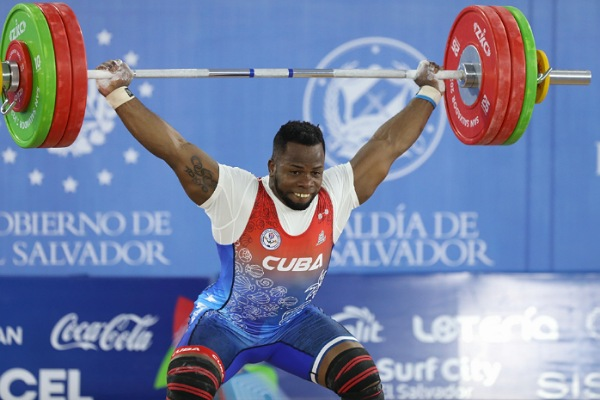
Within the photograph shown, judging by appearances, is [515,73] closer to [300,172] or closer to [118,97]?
[300,172]

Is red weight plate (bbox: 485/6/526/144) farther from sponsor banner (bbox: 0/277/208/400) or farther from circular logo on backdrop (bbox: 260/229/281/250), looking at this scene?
sponsor banner (bbox: 0/277/208/400)

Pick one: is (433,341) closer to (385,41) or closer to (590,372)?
(590,372)

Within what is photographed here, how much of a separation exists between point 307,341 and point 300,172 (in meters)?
0.77

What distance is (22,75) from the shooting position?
4.75 meters

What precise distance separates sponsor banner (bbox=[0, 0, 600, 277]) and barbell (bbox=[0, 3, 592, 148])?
4.45 ft

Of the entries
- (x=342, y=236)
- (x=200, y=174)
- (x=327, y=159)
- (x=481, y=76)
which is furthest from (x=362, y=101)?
(x=200, y=174)

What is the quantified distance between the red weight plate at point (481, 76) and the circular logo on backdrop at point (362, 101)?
1220 millimetres

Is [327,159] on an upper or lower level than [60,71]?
lower

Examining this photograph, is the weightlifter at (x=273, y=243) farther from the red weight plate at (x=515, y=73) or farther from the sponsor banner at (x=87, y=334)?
the sponsor banner at (x=87, y=334)

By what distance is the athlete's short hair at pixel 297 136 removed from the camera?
4.86m

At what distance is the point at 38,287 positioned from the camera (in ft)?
21.7

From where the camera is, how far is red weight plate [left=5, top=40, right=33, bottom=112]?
473 centimetres

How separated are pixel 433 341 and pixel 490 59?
2225 millimetres

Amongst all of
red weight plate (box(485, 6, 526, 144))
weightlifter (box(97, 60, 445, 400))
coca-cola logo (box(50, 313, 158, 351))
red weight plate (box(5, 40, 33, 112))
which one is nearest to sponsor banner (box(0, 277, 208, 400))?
coca-cola logo (box(50, 313, 158, 351))
